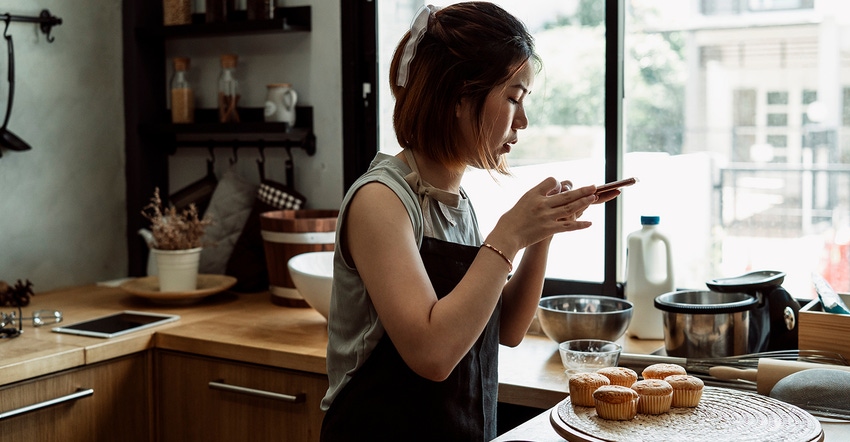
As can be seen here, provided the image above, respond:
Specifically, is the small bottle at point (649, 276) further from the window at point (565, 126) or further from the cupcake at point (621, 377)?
the cupcake at point (621, 377)

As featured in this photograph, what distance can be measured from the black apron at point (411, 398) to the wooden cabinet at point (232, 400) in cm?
63

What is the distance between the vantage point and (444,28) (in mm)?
1370

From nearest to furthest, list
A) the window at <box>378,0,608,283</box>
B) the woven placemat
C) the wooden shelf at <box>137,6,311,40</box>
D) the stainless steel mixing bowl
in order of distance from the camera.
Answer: the woven placemat
the stainless steel mixing bowl
the window at <box>378,0,608,283</box>
the wooden shelf at <box>137,6,311,40</box>

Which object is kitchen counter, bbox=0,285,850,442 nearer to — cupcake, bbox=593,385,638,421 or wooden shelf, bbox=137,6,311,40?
cupcake, bbox=593,385,638,421

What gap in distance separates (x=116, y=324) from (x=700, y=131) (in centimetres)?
282

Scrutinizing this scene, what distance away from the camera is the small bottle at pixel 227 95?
2.81 metres

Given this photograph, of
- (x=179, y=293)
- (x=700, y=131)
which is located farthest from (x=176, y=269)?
(x=700, y=131)

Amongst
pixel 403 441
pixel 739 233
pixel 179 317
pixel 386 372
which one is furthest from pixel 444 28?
pixel 739 233

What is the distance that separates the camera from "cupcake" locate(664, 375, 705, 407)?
1336mm

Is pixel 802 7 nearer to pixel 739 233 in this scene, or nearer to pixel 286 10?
pixel 739 233

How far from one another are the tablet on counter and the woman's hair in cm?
119

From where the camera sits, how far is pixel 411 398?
1.40 metres

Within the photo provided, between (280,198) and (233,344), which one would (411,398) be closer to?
(233,344)

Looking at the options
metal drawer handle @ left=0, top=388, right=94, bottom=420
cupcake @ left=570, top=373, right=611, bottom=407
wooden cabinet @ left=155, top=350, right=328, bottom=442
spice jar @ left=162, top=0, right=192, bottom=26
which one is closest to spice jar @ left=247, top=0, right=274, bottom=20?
spice jar @ left=162, top=0, right=192, bottom=26
